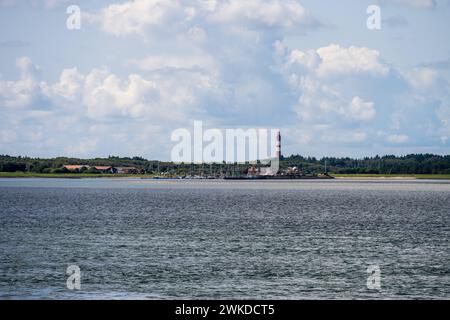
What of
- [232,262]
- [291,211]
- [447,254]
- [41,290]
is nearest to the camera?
[41,290]

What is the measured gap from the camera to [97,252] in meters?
58.7

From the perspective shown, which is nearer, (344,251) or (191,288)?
(191,288)

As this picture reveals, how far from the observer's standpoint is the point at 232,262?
53.3 metres

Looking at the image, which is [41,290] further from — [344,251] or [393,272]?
[344,251]

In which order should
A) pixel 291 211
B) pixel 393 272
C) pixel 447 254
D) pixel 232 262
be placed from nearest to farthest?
pixel 393 272, pixel 232 262, pixel 447 254, pixel 291 211

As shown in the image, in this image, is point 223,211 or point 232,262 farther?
point 223,211

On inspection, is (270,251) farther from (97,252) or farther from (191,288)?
(191,288)

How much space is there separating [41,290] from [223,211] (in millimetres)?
71534

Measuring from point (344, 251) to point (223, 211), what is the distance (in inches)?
2083

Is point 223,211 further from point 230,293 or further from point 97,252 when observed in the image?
point 230,293
